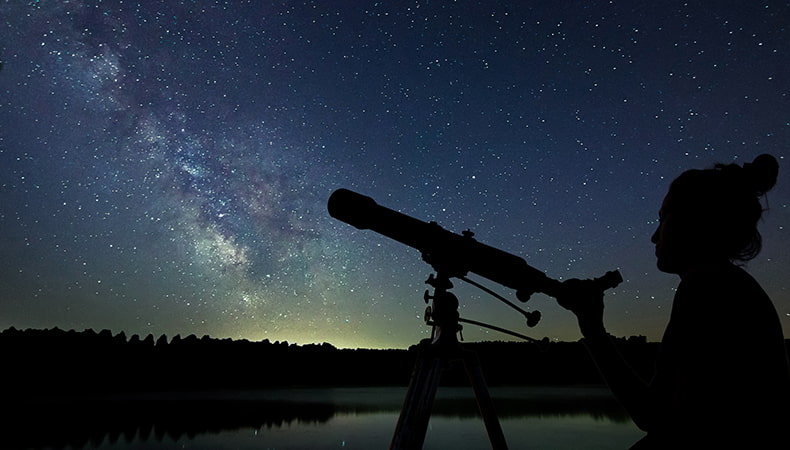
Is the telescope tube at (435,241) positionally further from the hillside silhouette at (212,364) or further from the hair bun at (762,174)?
the hillside silhouette at (212,364)

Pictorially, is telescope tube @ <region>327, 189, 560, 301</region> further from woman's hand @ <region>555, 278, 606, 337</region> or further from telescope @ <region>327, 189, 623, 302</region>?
woman's hand @ <region>555, 278, 606, 337</region>

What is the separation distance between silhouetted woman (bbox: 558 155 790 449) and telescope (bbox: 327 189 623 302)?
1178 mm

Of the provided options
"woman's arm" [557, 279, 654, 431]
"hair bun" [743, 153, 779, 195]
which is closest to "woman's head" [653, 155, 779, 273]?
"hair bun" [743, 153, 779, 195]

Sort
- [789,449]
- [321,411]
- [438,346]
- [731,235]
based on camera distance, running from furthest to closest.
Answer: [321,411]
[438,346]
[731,235]
[789,449]

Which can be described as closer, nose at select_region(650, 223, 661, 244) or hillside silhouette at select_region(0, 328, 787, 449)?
nose at select_region(650, 223, 661, 244)

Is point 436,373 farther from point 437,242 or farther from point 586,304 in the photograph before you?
point 586,304

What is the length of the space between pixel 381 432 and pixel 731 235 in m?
14.2

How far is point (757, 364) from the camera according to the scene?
1.20 meters

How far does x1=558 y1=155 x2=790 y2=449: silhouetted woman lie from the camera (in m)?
1.17

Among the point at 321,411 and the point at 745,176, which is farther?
the point at 321,411

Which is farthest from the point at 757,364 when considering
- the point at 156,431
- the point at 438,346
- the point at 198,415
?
the point at 198,415

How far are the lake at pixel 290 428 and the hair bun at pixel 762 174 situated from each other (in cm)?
1117

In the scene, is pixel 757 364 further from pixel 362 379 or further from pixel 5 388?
pixel 362 379

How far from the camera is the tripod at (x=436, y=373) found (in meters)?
2.27
